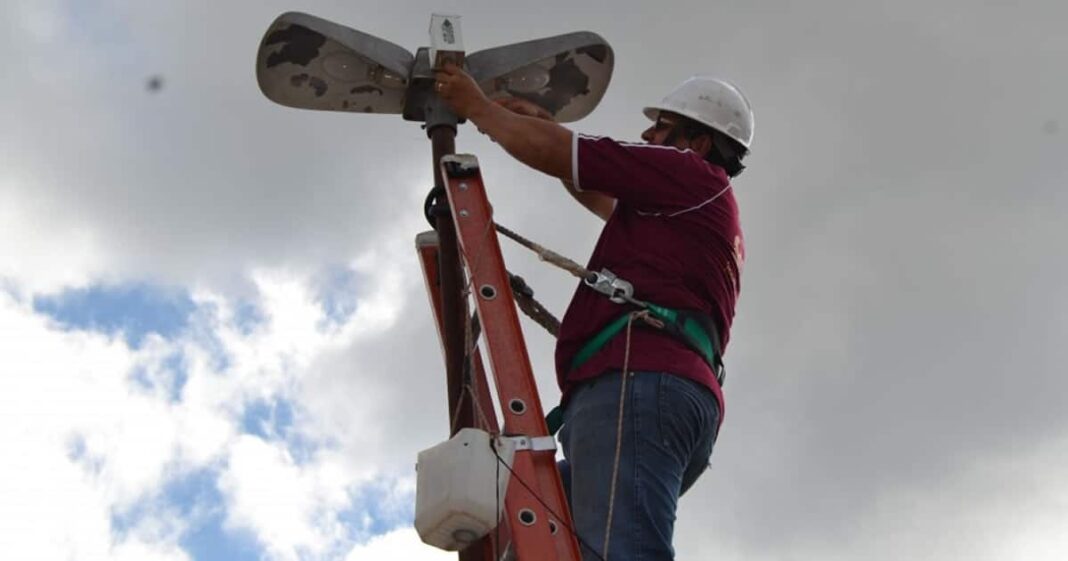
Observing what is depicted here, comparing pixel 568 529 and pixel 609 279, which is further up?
pixel 609 279

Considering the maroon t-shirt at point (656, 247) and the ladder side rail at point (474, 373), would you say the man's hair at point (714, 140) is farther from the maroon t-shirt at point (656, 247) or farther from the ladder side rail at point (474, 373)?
the ladder side rail at point (474, 373)

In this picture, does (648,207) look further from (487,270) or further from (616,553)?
(616,553)

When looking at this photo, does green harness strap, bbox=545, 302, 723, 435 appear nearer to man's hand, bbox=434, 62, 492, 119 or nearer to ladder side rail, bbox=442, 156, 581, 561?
ladder side rail, bbox=442, 156, 581, 561

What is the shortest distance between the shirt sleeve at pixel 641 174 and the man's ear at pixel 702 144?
54cm

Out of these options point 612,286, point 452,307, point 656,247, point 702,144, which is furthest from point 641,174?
point 452,307

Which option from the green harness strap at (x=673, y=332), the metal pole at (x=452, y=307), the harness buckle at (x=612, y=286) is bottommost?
the green harness strap at (x=673, y=332)

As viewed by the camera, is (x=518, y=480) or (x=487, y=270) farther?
(x=487, y=270)

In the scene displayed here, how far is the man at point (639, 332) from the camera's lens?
503 centimetres

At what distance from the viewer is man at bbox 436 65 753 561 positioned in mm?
5027

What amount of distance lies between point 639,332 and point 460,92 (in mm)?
1261

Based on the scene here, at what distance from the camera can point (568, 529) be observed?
4.67 meters

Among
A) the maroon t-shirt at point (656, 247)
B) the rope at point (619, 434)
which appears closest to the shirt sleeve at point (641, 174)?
the maroon t-shirt at point (656, 247)

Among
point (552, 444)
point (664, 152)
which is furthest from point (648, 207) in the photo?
point (552, 444)

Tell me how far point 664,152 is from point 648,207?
23 centimetres
